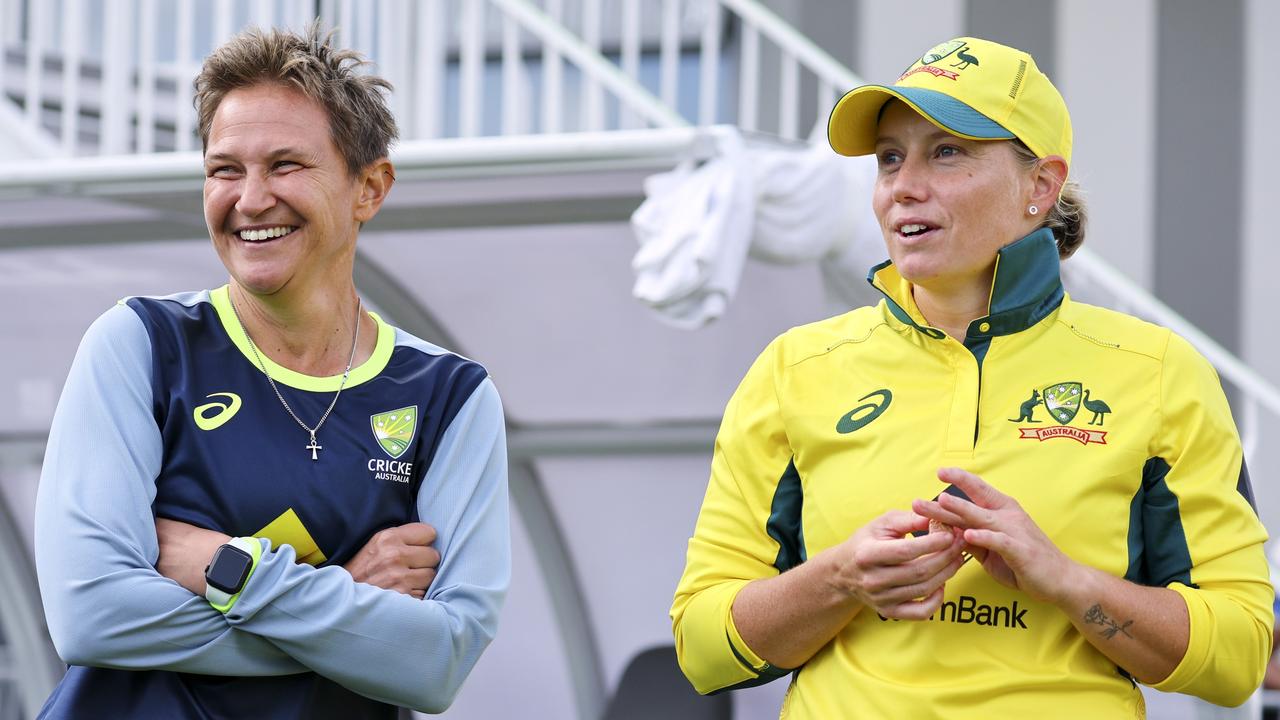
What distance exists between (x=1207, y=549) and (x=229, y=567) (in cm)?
134

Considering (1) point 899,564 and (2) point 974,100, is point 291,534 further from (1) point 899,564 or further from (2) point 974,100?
(2) point 974,100

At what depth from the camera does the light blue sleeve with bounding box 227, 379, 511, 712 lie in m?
2.29

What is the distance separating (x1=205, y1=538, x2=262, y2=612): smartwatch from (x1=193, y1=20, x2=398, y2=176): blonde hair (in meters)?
0.62

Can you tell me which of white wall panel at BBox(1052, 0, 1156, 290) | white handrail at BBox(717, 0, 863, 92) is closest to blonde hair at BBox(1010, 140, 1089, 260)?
white handrail at BBox(717, 0, 863, 92)

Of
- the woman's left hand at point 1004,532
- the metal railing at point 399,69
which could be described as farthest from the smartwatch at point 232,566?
the metal railing at point 399,69

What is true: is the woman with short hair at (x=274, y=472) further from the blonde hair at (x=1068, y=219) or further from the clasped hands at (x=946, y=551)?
Result: the blonde hair at (x=1068, y=219)

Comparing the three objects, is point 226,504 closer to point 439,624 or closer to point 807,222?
point 439,624

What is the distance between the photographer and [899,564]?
2.13m

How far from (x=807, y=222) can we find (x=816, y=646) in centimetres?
248

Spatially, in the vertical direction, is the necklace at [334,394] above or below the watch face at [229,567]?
above

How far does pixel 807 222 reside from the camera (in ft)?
15.3

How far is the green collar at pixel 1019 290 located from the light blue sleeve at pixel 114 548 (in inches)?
42.4

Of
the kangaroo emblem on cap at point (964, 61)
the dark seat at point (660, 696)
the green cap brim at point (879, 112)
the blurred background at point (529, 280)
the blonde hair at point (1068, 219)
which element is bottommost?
the dark seat at point (660, 696)

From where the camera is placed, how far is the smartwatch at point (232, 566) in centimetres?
226
